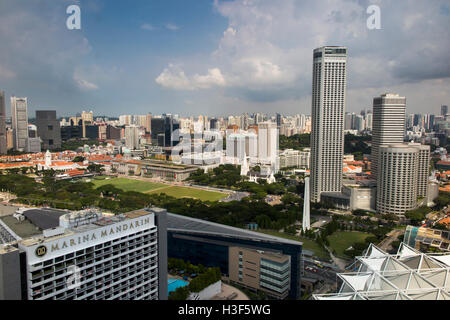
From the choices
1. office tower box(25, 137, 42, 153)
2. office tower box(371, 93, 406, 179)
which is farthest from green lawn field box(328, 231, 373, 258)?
office tower box(25, 137, 42, 153)

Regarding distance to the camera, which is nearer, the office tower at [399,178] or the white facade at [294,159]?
the office tower at [399,178]

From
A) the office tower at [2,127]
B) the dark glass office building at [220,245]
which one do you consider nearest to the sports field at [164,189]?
the dark glass office building at [220,245]

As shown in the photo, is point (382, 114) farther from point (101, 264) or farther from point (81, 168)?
Answer: point (81, 168)

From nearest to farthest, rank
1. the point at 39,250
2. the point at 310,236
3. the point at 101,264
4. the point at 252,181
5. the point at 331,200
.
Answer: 1. the point at 39,250
2. the point at 101,264
3. the point at 310,236
4. the point at 331,200
5. the point at 252,181

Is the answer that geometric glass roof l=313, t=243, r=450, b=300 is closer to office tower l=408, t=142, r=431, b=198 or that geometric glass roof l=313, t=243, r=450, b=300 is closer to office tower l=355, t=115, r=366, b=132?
office tower l=408, t=142, r=431, b=198

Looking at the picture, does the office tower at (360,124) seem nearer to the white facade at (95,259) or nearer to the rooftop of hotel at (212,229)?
the rooftop of hotel at (212,229)

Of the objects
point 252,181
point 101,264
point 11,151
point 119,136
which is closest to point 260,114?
point 119,136

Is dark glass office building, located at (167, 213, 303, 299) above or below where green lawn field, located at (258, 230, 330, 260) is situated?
above
